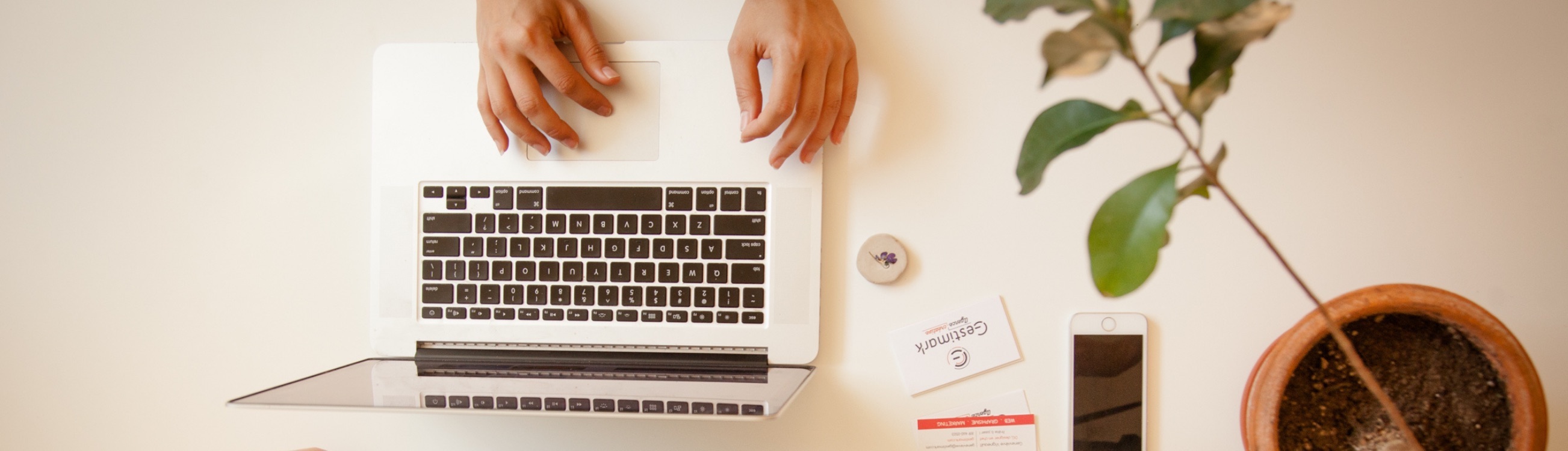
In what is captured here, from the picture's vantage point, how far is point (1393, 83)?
658 millimetres

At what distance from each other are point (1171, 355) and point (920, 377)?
0.26m

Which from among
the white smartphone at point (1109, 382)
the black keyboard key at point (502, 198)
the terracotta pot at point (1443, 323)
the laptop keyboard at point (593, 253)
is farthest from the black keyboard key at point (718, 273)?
the terracotta pot at point (1443, 323)

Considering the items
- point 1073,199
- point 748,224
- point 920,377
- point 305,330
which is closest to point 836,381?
point 920,377

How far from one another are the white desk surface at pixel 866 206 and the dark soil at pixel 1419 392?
12 centimetres

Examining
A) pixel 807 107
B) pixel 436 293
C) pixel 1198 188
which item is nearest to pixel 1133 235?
pixel 1198 188

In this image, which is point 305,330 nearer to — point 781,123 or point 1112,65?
point 781,123

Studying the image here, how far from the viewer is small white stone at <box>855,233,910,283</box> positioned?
690 mm

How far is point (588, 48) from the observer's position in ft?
2.19

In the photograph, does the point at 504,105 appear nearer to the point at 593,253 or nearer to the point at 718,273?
the point at 593,253

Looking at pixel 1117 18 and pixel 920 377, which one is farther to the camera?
pixel 920 377

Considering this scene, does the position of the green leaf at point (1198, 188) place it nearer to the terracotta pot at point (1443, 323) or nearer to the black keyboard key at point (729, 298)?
the terracotta pot at point (1443, 323)

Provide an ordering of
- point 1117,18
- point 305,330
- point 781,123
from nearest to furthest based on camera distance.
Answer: point 1117,18, point 781,123, point 305,330

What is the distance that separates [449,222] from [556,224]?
119 millimetres

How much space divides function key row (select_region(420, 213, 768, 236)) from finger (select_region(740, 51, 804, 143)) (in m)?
0.10
